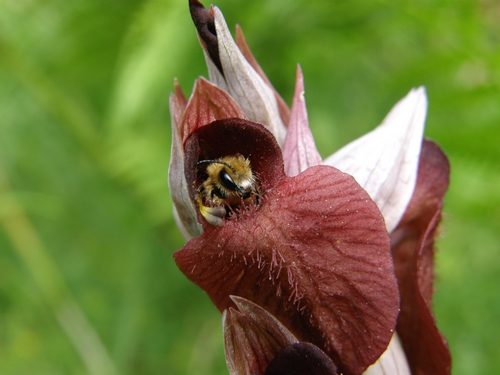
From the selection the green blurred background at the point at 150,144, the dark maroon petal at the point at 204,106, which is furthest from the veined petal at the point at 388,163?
the green blurred background at the point at 150,144

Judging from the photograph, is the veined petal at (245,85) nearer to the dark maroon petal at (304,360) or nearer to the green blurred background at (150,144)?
the dark maroon petal at (304,360)

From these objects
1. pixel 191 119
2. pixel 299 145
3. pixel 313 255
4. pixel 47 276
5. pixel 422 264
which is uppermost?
pixel 191 119

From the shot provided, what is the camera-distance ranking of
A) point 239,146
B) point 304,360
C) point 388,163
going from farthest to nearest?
point 388,163 → point 239,146 → point 304,360

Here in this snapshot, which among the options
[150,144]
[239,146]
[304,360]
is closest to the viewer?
[304,360]

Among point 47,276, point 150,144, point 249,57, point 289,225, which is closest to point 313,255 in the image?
point 289,225

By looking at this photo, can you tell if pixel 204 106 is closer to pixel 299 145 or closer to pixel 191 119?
pixel 191 119

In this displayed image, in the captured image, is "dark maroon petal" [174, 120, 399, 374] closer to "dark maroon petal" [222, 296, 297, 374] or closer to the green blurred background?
"dark maroon petal" [222, 296, 297, 374]
